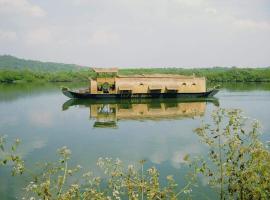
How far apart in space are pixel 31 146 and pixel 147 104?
1266cm

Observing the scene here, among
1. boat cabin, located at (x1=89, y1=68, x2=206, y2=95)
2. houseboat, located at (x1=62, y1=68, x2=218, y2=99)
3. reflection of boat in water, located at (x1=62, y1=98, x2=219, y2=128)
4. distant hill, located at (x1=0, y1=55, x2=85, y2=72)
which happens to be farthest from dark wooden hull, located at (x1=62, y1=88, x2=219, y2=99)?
distant hill, located at (x1=0, y1=55, x2=85, y2=72)

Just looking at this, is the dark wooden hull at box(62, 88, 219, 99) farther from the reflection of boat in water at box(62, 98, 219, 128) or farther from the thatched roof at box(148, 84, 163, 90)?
the thatched roof at box(148, 84, 163, 90)

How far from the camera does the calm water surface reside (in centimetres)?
1065

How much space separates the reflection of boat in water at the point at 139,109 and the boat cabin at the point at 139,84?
871 millimetres

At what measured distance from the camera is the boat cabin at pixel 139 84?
26.2 m

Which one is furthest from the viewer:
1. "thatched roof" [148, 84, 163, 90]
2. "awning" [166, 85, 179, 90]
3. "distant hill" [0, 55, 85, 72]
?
"distant hill" [0, 55, 85, 72]

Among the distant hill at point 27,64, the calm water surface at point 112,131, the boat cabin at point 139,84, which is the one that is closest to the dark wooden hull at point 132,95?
the boat cabin at point 139,84

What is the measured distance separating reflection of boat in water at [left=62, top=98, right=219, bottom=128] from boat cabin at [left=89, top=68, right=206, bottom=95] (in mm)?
871

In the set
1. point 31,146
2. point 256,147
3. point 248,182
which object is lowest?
point 31,146

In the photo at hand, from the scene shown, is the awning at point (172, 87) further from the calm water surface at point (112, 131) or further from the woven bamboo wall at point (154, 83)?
the calm water surface at point (112, 131)

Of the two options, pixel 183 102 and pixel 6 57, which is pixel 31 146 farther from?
pixel 6 57

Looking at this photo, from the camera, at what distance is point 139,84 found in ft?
87.5

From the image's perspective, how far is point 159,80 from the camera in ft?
88.4

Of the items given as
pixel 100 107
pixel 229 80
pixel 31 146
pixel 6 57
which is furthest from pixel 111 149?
pixel 6 57
